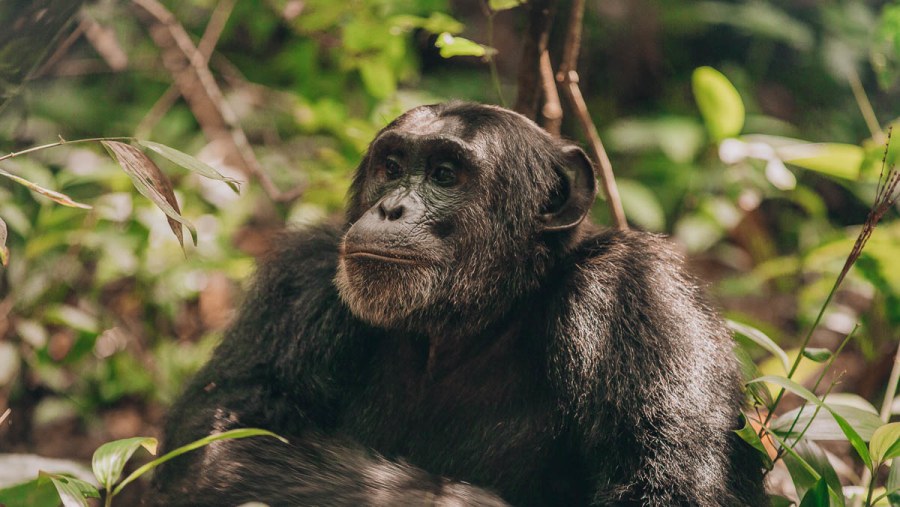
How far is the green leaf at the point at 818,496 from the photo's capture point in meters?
3.36

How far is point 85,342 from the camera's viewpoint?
635 cm

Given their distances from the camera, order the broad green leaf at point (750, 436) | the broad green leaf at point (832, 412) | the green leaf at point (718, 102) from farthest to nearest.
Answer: the green leaf at point (718, 102) < the broad green leaf at point (750, 436) < the broad green leaf at point (832, 412)

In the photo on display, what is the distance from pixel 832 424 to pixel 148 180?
2834 mm

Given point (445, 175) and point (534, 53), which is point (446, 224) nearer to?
point (445, 175)

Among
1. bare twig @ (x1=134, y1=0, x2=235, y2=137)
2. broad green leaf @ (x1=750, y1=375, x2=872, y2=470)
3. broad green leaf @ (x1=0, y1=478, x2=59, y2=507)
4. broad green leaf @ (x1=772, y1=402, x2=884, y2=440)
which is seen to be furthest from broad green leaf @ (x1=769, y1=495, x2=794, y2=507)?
bare twig @ (x1=134, y1=0, x2=235, y2=137)

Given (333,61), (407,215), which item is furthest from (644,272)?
(333,61)

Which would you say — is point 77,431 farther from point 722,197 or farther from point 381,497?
point 722,197

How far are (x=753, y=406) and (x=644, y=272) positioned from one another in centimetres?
78

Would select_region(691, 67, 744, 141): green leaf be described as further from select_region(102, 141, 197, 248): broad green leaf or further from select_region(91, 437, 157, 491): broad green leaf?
select_region(91, 437, 157, 491): broad green leaf

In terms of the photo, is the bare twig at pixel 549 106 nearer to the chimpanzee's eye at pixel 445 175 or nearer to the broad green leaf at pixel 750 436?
→ the chimpanzee's eye at pixel 445 175

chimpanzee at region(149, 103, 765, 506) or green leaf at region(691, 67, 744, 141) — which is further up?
green leaf at region(691, 67, 744, 141)

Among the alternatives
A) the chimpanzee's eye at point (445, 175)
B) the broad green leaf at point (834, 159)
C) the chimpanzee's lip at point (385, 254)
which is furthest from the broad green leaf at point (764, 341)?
the chimpanzee's lip at point (385, 254)

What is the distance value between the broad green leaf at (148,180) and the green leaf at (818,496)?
239 centimetres

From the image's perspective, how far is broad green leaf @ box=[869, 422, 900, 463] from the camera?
10.8 ft
